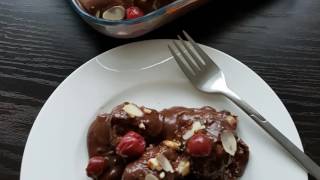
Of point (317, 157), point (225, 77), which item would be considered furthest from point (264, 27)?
point (317, 157)

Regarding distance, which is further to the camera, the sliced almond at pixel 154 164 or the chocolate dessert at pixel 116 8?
the chocolate dessert at pixel 116 8

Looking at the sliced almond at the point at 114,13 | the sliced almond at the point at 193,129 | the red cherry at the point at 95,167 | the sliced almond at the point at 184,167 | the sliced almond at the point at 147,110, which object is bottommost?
the red cherry at the point at 95,167

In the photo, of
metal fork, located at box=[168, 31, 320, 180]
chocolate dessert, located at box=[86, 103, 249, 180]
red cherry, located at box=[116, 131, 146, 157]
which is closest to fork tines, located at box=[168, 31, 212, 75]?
metal fork, located at box=[168, 31, 320, 180]

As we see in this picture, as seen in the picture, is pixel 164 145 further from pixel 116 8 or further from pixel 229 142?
pixel 116 8

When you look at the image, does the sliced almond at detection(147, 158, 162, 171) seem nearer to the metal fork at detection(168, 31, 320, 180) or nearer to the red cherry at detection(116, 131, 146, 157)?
the red cherry at detection(116, 131, 146, 157)

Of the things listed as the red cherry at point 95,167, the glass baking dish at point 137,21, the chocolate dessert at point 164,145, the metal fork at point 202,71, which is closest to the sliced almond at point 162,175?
the chocolate dessert at point 164,145

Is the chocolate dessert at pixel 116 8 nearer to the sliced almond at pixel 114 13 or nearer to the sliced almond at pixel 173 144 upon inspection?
the sliced almond at pixel 114 13

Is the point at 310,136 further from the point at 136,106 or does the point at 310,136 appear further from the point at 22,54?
the point at 22,54
